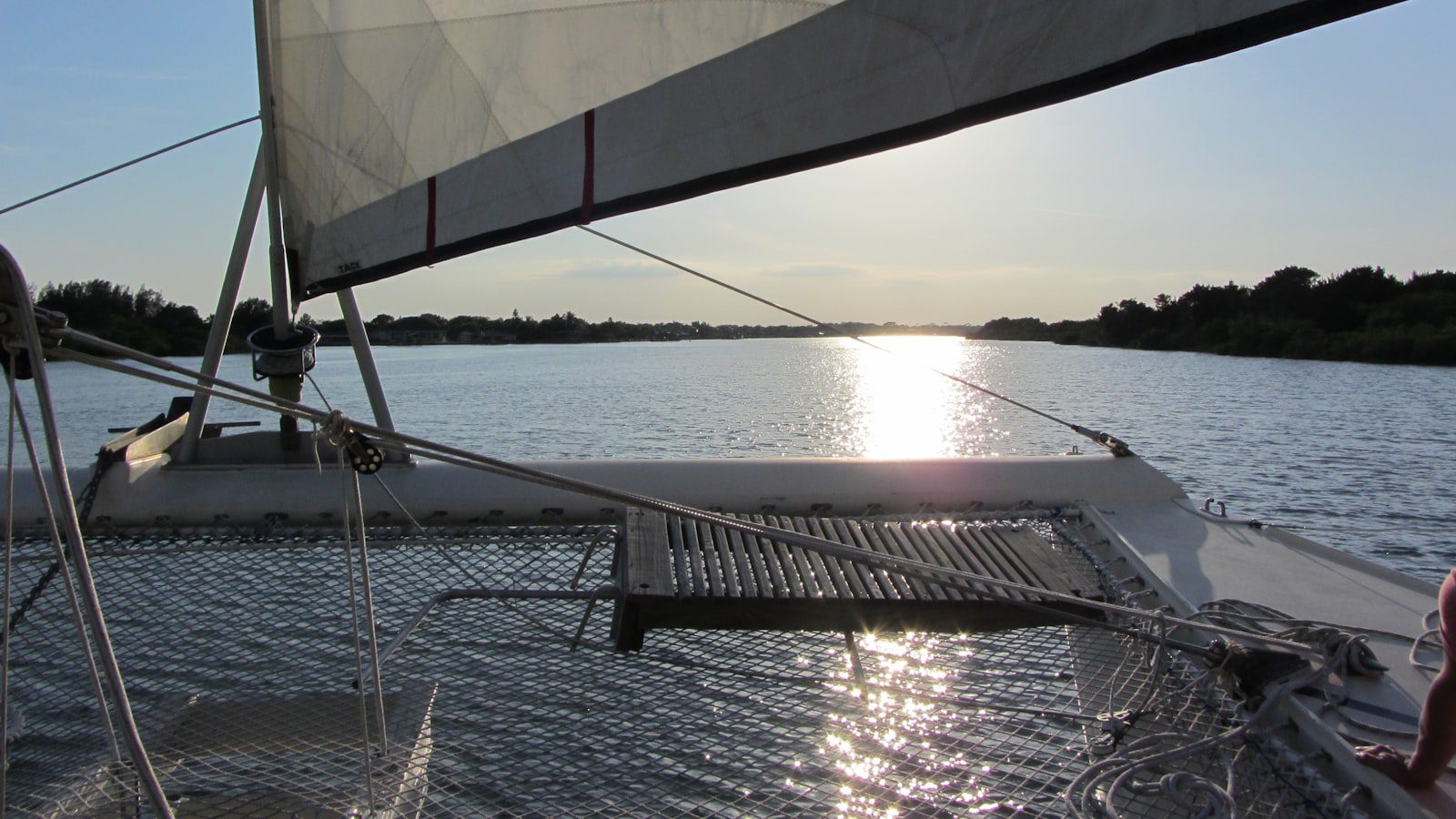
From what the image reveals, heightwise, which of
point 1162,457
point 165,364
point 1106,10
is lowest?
point 1162,457

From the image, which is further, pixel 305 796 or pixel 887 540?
pixel 887 540

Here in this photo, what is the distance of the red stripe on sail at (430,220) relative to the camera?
11.1 ft

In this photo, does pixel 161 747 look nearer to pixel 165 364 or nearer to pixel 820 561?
pixel 165 364

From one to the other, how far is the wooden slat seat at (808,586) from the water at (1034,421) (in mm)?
2637

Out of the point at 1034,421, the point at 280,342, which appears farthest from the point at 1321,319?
the point at 280,342

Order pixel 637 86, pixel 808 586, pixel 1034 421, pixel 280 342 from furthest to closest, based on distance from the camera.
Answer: pixel 1034 421 → pixel 280 342 → pixel 808 586 → pixel 637 86

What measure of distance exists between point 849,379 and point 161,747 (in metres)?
39.2

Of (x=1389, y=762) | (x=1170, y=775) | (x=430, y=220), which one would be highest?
(x=430, y=220)

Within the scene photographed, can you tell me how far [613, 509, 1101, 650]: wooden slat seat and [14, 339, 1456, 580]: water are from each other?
8.65 feet

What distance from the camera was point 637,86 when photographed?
283 cm

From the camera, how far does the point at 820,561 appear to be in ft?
13.0

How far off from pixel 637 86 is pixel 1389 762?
263 centimetres

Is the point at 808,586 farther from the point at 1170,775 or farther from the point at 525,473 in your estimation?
the point at 525,473

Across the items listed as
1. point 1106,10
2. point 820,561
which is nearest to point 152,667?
point 820,561
